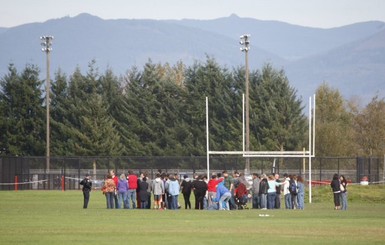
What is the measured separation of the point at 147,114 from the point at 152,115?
77cm

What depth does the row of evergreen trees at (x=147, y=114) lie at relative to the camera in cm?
10275

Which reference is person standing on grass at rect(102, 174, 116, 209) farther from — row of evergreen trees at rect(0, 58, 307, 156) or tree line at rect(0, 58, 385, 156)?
tree line at rect(0, 58, 385, 156)

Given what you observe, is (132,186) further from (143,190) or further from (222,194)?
(222,194)

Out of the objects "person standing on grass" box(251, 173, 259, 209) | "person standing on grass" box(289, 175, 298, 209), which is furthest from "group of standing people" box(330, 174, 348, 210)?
"person standing on grass" box(251, 173, 259, 209)

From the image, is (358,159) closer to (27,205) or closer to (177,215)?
(27,205)

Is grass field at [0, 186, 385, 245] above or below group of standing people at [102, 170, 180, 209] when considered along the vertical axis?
below

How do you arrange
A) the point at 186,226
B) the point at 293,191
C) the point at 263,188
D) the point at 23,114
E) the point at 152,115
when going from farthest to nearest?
the point at 152,115 → the point at 23,114 → the point at 263,188 → the point at 293,191 → the point at 186,226

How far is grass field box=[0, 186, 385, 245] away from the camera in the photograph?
1280 inches

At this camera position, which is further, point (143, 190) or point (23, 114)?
point (23, 114)

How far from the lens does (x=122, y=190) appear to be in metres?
54.8

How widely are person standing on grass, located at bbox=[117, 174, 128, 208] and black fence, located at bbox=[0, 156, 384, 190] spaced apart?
1164 inches

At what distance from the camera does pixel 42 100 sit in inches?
4173

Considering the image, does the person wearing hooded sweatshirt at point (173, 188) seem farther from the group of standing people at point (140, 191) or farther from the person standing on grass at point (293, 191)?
the person standing on grass at point (293, 191)

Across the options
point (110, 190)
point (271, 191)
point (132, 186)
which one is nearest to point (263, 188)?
point (271, 191)
